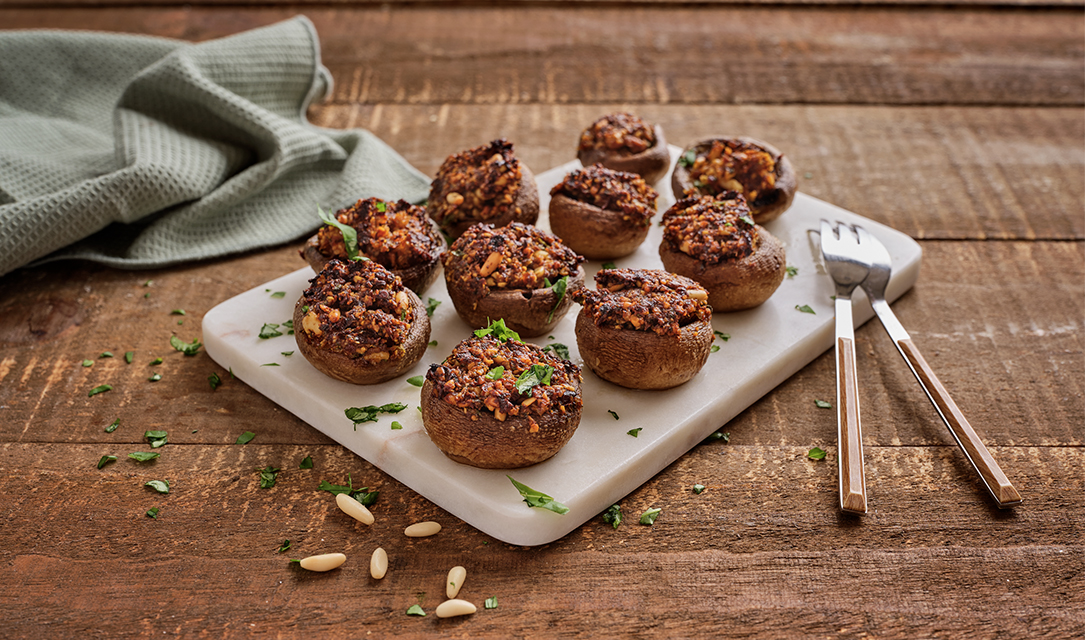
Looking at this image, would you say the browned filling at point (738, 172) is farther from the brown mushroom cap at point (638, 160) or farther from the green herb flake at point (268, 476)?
the green herb flake at point (268, 476)

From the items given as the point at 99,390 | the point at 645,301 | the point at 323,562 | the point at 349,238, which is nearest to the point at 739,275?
the point at 645,301

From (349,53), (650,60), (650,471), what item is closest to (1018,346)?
(650,471)

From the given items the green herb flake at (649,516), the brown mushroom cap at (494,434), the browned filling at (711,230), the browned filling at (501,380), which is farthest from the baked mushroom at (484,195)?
the green herb flake at (649,516)

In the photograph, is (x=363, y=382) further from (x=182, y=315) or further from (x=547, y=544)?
(x=182, y=315)

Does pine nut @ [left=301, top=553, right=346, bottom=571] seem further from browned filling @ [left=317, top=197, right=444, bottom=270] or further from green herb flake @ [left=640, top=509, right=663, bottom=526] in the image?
browned filling @ [left=317, top=197, right=444, bottom=270]

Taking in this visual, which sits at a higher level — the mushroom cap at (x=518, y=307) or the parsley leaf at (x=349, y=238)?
the parsley leaf at (x=349, y=238)

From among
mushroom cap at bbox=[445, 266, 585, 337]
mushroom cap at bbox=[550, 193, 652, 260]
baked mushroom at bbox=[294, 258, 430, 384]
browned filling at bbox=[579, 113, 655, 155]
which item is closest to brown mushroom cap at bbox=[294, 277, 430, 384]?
baked mushroom at bbox=[294, 258, 430, 384]
